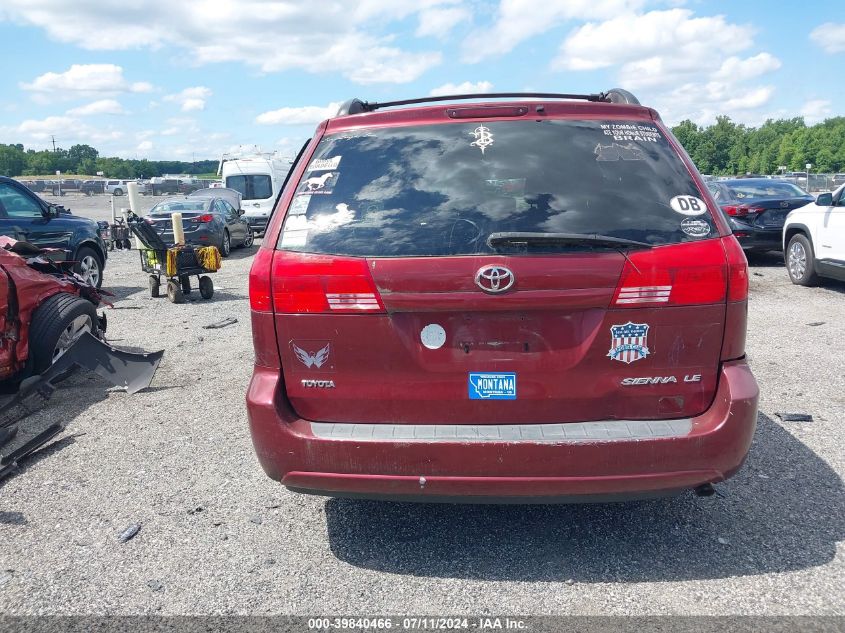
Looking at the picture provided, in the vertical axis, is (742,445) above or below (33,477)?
above

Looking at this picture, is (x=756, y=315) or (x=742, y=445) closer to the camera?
(x=742, y=445)

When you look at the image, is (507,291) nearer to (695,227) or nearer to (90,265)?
(695,227)

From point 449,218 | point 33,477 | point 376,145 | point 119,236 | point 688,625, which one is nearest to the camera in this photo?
point 688,625

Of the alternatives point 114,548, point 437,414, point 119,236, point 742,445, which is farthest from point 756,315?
point 119,236

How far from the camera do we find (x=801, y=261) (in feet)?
36.3

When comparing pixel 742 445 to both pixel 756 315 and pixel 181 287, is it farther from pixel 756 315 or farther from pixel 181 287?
pixel 181 287

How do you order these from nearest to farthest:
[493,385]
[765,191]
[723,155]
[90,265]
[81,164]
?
[493,385]
[90,265]
[765,191]
[81,164]
[723,155]

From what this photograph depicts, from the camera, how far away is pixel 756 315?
9.02m

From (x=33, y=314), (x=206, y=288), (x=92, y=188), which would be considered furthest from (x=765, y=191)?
(x=92, y=188)

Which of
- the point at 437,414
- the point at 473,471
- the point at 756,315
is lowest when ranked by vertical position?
the point at 756,315

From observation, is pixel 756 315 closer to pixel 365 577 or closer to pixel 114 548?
pixel 365 577

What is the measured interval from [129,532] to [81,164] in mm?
141939

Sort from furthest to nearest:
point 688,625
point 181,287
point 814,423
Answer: point 181,287 < point 814,423 < point 688,625

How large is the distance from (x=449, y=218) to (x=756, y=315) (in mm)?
7362
